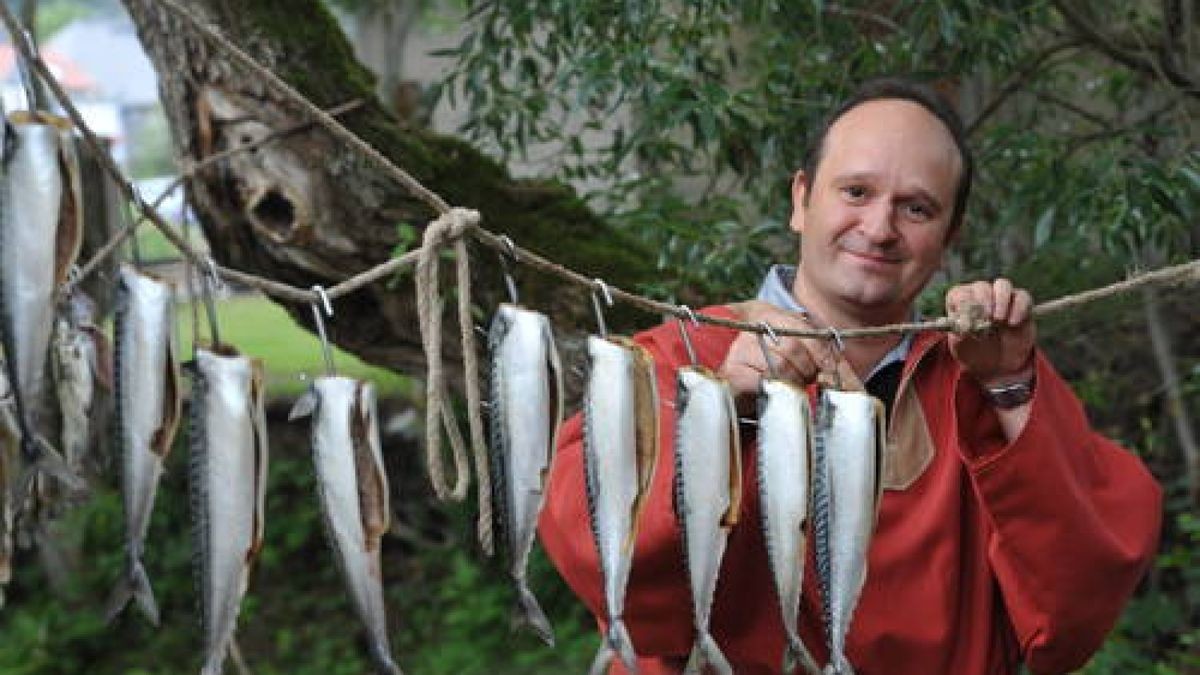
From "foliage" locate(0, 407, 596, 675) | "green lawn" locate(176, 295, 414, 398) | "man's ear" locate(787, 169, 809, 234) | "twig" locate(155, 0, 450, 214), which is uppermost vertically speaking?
"twig" locate(155, 0, 450, 214)

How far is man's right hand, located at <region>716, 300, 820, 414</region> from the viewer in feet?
6.72

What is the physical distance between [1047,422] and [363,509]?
91 cm

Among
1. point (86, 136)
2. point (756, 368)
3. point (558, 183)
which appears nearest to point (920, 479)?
point (756, 368)

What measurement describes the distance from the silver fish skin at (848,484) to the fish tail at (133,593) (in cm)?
74

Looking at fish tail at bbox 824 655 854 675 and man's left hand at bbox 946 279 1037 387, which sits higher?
man's left hand at bbox 946 279 1037 387

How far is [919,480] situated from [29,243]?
1.19 metres

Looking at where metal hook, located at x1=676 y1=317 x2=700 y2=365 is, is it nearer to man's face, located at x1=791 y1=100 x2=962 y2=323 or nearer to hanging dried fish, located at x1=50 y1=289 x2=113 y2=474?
man's face, located at x1=791 y1=100 x2=962 y2=323

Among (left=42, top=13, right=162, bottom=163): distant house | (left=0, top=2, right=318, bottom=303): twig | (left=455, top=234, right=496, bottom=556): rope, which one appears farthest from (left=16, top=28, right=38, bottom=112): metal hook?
(left=42, top=13, right=162, bottom=163): distant house

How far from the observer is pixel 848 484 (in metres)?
1.89

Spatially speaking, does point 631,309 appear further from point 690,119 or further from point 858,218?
point 858,218

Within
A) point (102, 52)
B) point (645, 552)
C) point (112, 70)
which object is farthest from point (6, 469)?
point (102, 52)

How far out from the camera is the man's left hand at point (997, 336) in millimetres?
2105

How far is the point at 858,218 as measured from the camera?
2.25 m

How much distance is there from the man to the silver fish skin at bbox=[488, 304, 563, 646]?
281 mm
